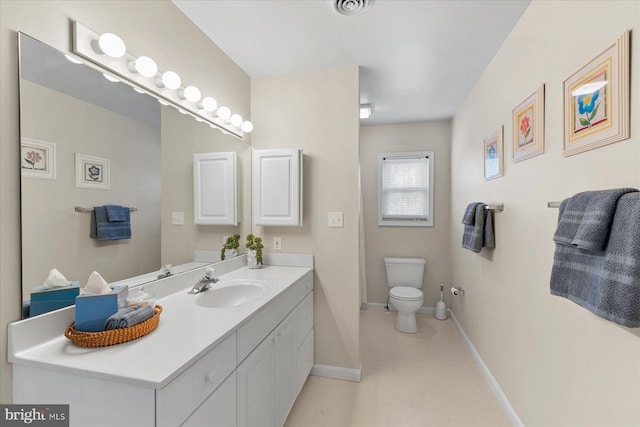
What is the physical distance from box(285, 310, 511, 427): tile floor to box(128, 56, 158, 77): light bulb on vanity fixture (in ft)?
6.72

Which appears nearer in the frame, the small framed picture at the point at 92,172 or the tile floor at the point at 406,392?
the small framed picture at the point at 92,172

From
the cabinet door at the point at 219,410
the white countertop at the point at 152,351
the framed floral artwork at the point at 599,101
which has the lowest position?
the cabinet door at the point at 219,410

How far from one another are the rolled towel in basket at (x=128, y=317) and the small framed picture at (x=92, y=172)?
52 centimetres

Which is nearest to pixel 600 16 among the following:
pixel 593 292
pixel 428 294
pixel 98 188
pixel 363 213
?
pixel 593 292

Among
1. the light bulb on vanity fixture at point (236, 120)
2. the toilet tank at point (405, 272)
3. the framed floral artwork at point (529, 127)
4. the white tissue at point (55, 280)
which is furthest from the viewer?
the toilet tank at point (405, 272)

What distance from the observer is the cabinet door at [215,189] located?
172cm

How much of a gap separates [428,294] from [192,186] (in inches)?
117

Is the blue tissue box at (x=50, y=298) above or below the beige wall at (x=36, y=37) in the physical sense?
below

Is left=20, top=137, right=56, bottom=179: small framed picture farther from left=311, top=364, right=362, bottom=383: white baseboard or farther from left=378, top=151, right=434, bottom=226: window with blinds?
left=378, top=151, right=434, bottom=226: window with blinds

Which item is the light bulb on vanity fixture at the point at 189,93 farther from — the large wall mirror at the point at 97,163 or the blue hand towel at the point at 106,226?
the blue hand towel at the point at 106,226

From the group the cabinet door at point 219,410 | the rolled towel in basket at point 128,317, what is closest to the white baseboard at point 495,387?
the cabinet door at point 219,410

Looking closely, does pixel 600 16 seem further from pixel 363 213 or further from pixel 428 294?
pixel 428 294

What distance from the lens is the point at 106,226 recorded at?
3.77ft

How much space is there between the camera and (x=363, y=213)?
3494 millimetres
